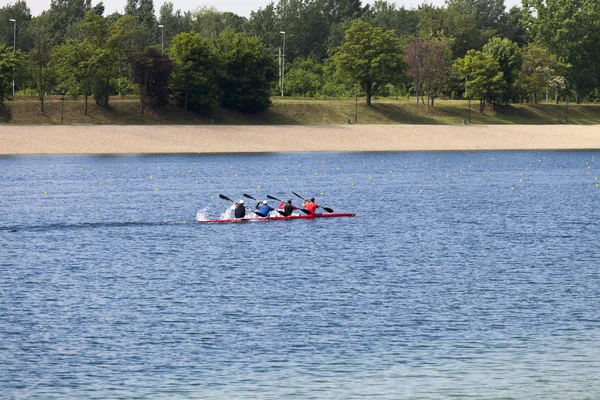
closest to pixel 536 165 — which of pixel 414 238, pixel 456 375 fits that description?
pixel 414 238

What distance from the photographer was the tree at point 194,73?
153 meters

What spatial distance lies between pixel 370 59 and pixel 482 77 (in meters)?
21.3

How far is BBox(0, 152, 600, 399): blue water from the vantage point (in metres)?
29.6

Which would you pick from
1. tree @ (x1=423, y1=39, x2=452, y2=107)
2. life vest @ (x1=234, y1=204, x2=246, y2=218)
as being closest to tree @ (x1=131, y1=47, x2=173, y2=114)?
tree @ (x1=423, y1=39, x2=452, y2=107)

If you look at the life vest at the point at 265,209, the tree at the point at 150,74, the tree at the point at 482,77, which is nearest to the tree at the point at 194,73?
the tree at the point at 150,74

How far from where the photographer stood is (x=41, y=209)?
233 feet

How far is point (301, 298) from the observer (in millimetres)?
40750

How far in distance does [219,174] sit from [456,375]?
74061 mm

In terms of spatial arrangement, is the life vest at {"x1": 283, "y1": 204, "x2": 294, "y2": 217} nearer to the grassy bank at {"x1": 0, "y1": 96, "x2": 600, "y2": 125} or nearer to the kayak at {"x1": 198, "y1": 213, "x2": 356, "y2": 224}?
the kayak at {"x1": 198, "y1": 213, "x2": 356, "y2": 224}

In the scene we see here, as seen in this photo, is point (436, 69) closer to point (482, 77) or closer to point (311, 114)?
point (482, 77)

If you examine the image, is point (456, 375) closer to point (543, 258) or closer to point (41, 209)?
point (543, 258)

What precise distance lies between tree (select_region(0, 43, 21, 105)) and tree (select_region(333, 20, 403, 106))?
56.3 m

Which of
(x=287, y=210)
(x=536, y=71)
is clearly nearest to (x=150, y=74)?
(x=536, y=71)

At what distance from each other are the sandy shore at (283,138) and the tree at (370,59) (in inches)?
658
